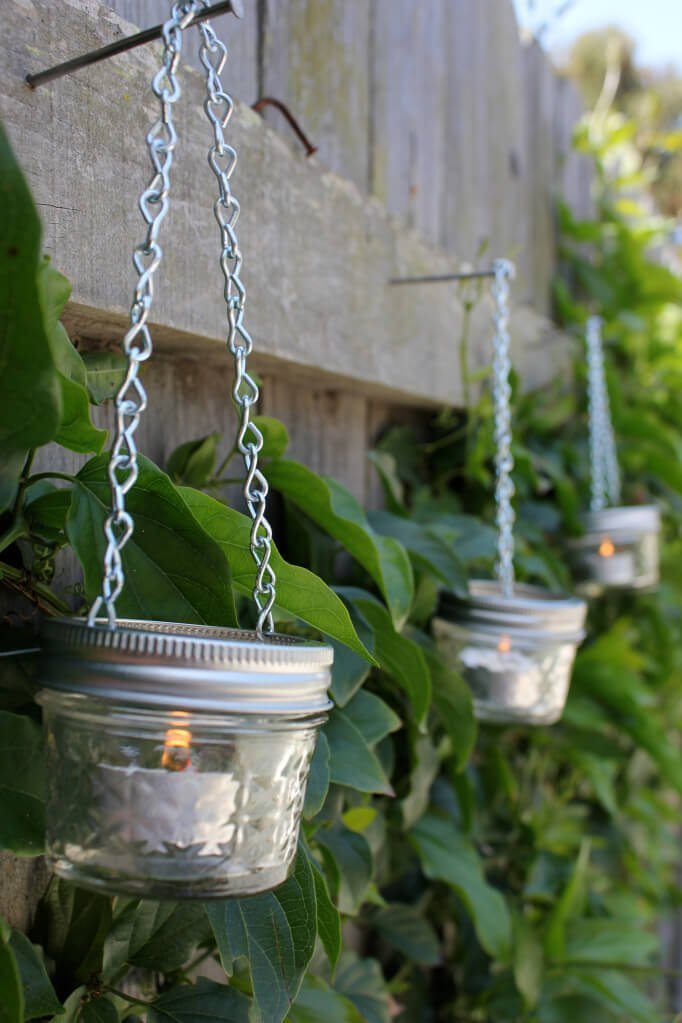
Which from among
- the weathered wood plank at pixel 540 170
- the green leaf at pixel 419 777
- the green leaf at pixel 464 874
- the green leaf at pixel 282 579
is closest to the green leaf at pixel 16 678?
the green leaf at pixel 282 579

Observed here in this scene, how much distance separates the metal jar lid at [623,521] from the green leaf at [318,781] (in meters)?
0.80

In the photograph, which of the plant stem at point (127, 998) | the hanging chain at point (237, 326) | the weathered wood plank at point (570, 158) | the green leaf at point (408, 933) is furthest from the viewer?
the weathered wood plank at point (570, 158)

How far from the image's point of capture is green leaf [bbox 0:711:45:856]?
1.63 feet

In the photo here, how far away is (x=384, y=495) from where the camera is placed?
3.78 feet

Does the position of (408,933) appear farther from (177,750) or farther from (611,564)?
(177,750)

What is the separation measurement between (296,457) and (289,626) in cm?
23

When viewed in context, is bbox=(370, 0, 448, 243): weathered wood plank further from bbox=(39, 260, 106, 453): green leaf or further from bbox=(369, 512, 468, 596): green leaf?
bbox=(39, 260, 106, 453): green leaf

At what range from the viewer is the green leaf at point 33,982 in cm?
55

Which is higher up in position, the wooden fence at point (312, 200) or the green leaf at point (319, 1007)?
the wooden fence at point (312, 200)

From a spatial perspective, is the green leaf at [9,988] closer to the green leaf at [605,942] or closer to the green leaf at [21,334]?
the green leaf at [21,334]

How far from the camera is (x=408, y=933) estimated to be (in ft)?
3.42

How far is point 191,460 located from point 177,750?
14.6 inches

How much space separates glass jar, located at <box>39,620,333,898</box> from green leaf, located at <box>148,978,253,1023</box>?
0.22 metres

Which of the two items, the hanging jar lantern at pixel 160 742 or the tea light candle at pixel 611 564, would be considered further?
the tea light candle at pixel 611 564
